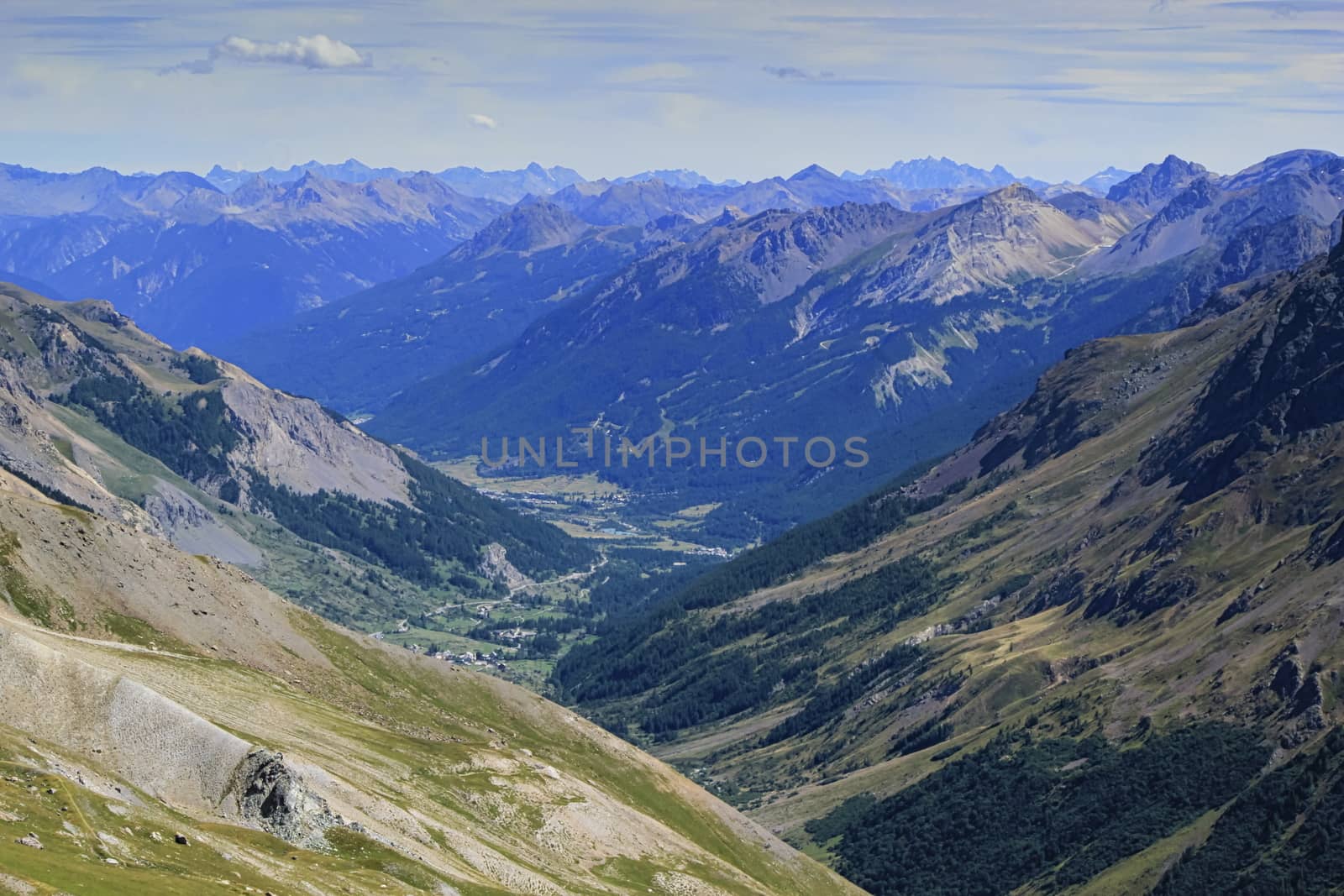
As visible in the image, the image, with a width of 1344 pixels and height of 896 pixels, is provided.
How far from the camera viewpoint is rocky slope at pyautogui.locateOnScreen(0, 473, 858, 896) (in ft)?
332

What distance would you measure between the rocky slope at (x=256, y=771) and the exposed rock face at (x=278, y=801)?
0.14 m

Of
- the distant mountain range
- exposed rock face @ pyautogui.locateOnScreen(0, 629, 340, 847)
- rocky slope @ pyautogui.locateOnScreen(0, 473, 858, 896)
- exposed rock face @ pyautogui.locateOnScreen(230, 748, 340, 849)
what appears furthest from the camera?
exposed rock face @ pyautogui.locateOnScreen(0, 629, 340, 847)

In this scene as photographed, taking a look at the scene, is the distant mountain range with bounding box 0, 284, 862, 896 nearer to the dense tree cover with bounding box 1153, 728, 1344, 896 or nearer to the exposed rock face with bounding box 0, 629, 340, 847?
the exposed rock face with bounding box 0, 629, 340, 847

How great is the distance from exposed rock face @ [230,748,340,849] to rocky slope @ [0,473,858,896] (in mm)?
139

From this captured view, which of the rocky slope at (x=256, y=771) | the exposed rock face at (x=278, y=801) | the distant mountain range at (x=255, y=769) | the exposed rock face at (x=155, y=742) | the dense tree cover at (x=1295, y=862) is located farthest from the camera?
the dense tree cover at (x=1295, y=862)

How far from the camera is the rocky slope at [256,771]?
10119 cm

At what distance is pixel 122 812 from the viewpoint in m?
102

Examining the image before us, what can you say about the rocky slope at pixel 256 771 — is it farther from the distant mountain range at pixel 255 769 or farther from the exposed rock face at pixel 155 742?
the distant mountain range at pixel 255 769

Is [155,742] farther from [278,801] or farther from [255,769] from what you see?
[278,801]

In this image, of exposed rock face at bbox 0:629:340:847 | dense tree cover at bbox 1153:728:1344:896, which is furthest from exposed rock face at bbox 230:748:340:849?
dense tree cover at bbox 1153:728:1344:896

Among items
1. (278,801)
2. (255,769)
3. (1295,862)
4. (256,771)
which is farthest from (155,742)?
(1295,862)

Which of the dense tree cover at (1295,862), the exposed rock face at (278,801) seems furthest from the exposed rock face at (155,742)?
the dense tree cover at (1295,862)

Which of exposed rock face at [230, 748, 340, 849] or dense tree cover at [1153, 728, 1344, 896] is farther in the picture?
dense tree cover at [1153, 728, 1344, 896]

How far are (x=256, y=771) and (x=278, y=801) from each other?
10.4 ft
